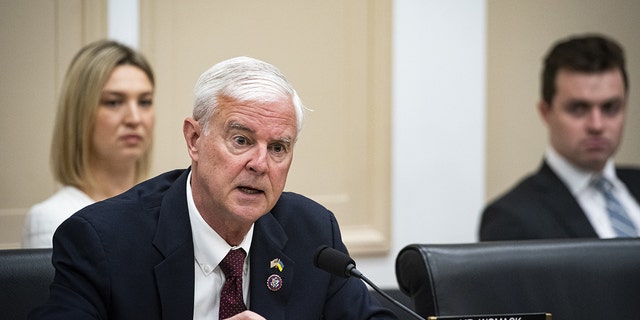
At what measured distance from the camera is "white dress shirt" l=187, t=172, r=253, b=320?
206cm

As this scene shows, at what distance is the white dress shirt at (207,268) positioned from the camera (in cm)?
206

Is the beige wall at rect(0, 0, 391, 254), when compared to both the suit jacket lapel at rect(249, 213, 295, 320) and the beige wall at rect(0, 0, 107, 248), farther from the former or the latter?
the suit jacket lapel at rect(249, 213, 295, 320)

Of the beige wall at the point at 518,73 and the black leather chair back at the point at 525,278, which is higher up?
the beige wall at the point at 518,73

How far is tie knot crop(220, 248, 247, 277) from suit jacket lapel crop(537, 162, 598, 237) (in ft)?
5.47

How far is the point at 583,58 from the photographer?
12.1ft

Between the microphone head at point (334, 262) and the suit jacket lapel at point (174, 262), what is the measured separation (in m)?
0.29

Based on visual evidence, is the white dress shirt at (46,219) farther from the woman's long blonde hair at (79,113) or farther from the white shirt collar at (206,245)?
Answer: the white shirt collar at (206,245)

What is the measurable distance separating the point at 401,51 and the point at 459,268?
2.06 metres

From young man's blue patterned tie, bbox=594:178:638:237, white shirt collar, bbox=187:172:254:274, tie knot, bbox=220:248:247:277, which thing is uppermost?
white shirt collar, bbox=187:172:254:274

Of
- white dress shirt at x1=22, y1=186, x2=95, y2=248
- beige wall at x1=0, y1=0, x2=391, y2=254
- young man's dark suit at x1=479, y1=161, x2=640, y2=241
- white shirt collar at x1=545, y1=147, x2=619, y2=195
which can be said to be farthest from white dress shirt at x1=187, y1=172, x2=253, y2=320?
white shirt collar at x1=545, y1=147, x2=619, y2=195

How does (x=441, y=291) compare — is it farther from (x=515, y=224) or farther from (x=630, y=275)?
(x=515, y=224)

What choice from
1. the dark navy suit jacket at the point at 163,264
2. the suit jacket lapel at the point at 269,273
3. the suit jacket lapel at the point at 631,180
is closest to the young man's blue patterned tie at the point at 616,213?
the suit jacket lapel at the point at 631,180

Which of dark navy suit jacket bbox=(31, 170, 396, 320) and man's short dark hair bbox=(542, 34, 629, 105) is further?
man's short dark hair bbox=(542, 34, 629, 105)

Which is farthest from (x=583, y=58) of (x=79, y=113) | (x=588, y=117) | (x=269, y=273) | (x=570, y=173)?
(x=269, y=273)
